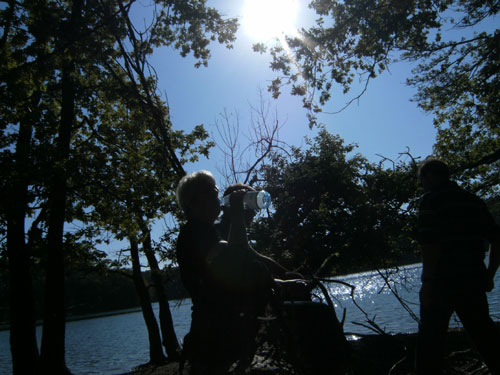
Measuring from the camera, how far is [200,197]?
192 centimetres

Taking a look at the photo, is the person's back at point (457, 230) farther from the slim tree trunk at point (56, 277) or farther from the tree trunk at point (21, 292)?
the tree trunk at point (21, 292)

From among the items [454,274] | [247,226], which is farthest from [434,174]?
[247,226]

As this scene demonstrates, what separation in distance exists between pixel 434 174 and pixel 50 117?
1008 centimetres

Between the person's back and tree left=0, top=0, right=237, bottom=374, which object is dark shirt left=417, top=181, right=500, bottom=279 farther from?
tree left=0, top=0, right=237, bottom=374

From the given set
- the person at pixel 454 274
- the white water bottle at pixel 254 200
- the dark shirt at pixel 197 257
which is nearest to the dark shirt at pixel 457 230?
the person at pixel 454 274

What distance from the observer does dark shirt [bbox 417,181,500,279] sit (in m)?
2.51

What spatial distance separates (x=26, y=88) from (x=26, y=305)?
6.57 meters

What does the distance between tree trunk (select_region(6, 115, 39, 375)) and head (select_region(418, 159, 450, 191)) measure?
9493mm

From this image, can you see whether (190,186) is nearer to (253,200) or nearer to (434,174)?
(253,200)

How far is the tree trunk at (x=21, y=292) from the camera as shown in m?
9.60

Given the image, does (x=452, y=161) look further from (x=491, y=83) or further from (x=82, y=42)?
(x=82, y=42)

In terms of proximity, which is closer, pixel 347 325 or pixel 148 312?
pixel 148 312

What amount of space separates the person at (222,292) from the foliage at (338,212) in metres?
8.27

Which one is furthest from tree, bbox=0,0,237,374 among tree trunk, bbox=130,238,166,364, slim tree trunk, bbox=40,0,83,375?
tree trunk, bbox=130,238,166,364
